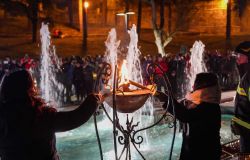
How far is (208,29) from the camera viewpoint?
47062 millimetres

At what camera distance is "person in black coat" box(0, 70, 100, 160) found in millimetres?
3439

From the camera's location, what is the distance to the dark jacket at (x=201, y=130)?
4.01 m

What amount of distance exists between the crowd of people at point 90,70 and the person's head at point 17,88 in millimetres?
10523

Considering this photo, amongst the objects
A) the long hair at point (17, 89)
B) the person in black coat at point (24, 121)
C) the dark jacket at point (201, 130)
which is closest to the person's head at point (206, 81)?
the dark jacket at point (201, 130)

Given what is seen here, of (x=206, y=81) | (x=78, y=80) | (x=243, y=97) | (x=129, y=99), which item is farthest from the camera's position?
(x=78, y=80)

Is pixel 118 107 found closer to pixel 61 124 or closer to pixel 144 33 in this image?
pixel 61 124

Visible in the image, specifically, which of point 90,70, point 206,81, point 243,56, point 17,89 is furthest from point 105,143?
point 90,70

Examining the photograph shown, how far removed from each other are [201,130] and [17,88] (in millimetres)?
1804

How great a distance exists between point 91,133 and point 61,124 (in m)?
7.28

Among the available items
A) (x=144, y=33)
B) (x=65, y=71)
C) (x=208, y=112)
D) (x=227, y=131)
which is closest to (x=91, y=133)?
(x=227, y=131)

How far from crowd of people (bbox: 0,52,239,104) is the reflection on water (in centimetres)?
350

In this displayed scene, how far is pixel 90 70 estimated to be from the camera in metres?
16.5

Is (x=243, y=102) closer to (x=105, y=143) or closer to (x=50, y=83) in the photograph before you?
(x=105, y=143)

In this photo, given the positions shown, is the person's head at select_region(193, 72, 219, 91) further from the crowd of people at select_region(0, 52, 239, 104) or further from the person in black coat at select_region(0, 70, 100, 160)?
the crowd of people at select_region(0, 52, 239, 104)
